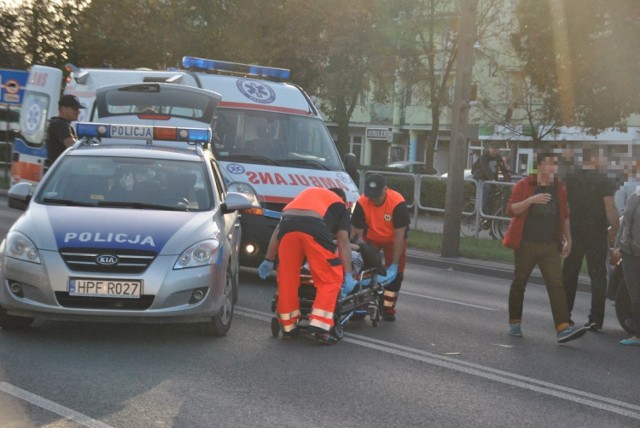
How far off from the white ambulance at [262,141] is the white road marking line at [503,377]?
3215mm

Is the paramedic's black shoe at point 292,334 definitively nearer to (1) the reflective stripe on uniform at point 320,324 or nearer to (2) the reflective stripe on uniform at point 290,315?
(2) the reflective stripe on uniform at point 290,315

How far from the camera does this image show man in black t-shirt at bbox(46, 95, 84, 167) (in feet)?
41.2

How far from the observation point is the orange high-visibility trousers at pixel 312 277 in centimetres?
897

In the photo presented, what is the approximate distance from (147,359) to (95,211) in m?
1.54

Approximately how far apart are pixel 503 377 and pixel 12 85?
24.7 metres

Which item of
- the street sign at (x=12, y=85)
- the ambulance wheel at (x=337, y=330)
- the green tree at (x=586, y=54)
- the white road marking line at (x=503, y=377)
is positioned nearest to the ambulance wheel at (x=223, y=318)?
the ambulance wheel at (x=337, y=330)

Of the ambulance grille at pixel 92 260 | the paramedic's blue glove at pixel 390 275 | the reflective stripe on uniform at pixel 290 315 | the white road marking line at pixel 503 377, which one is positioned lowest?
the white road marking line at pixel 503 377

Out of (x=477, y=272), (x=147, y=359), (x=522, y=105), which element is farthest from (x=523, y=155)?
(x=147, y=359)

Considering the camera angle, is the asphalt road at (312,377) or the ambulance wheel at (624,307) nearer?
the asphalt road at (312,377)

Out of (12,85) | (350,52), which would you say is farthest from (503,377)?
(350,52)

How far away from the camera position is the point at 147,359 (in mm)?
7996

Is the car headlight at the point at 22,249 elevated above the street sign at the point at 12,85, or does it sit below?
below

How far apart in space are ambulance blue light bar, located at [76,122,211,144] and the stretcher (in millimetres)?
1856

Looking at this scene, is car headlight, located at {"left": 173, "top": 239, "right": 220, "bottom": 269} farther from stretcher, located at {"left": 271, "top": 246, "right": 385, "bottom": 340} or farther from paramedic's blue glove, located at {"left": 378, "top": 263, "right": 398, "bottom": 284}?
paramedic's blue glove, located at {"left": 378, "top": 263, "right": 398, "bottom": 284}
